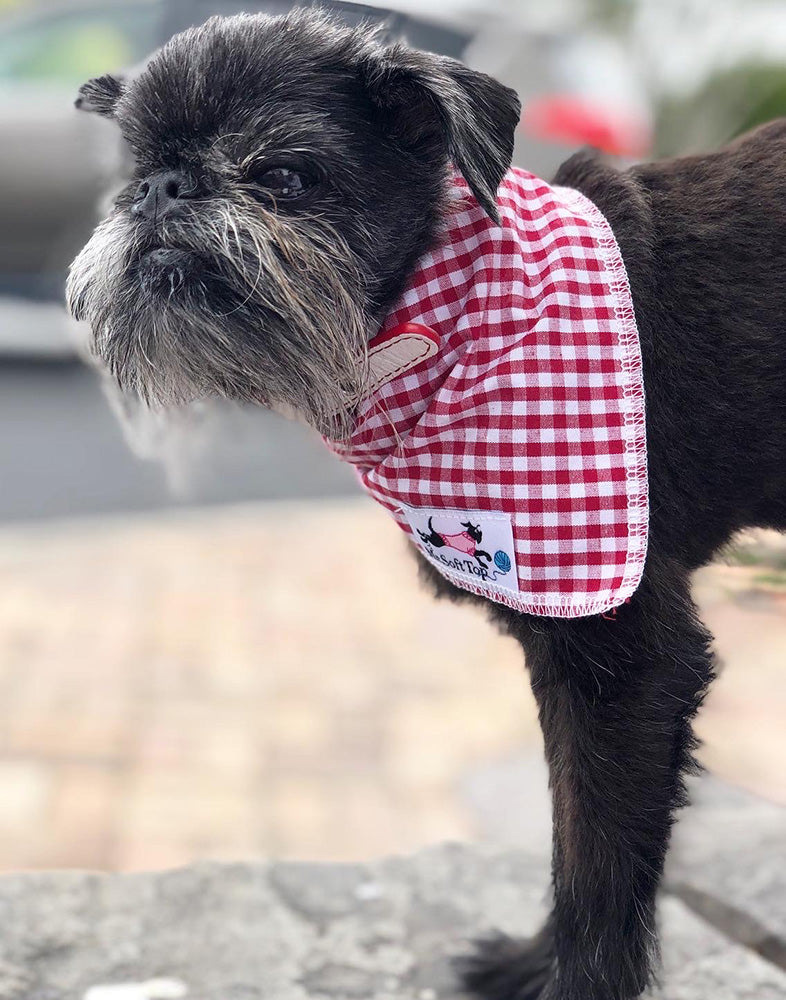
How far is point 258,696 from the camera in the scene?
12.2ft

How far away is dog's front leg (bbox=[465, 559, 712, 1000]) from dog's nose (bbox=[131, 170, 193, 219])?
69 centimetres

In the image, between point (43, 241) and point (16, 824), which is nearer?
point (16, 824)

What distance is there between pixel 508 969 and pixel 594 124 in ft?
10.6

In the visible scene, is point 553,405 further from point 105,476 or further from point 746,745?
point 105,476

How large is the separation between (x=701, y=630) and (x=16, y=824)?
2030 millimetres

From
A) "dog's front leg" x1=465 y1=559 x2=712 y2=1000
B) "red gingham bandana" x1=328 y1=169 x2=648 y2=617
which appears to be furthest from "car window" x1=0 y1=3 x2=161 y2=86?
"dog's front leg" x1=465 y1=559 x2=712 y2=1000

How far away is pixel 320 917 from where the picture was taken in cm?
232

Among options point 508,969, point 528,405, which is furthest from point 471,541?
point 508,969

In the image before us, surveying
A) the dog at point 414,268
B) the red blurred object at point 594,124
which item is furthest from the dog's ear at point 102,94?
the red blurred object at point 594,124

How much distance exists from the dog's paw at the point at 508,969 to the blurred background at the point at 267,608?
501mm

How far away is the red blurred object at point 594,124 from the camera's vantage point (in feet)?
12.4

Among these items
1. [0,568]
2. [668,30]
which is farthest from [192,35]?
[668,30]

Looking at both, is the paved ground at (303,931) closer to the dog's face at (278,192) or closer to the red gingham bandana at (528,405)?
the red gingham bandana at (528,405)

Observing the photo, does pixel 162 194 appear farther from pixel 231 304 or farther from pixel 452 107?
pixel 452 107
